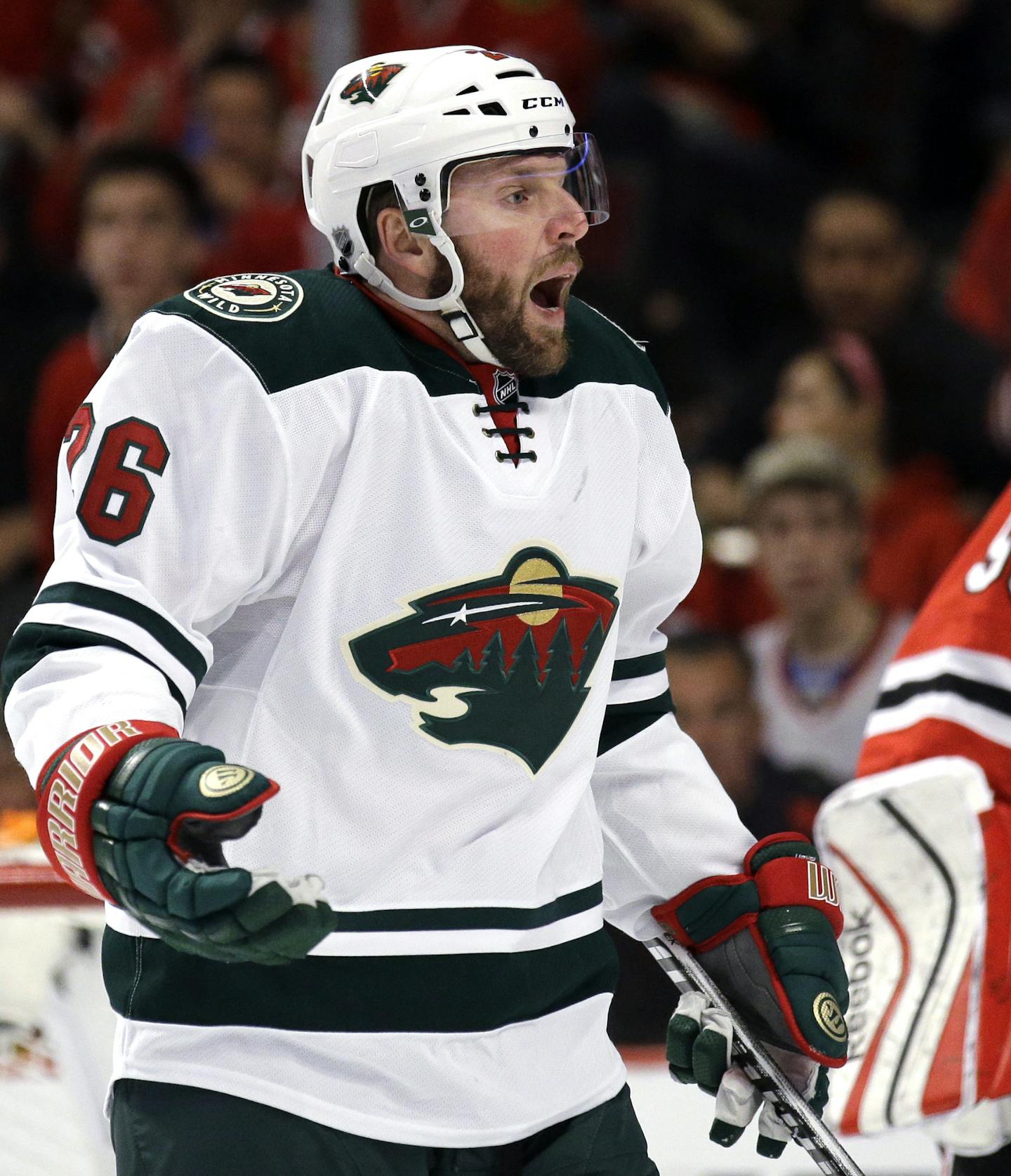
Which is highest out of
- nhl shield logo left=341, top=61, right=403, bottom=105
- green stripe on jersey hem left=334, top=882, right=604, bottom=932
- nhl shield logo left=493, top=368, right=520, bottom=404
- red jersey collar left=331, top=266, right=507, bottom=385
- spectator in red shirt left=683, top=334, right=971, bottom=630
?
nhl shield logo left=341, top=61, right=403, bottom=105

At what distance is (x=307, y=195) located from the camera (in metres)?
1.98

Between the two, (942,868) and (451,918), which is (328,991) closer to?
(451,918)

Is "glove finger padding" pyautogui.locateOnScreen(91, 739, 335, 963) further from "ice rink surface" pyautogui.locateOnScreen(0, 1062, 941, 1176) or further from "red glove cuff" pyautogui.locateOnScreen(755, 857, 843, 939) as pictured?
"ice rink surface" pyautogui.locateOnScreen(0, 1062, 941, 1176)

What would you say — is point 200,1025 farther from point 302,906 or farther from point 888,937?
point 888,937

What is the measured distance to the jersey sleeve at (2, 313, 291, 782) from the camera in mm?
1524

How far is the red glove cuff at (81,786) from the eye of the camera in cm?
143

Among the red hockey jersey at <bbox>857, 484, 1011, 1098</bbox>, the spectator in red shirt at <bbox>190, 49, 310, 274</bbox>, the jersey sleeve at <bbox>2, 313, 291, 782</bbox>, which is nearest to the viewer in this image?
the jersey sleeve at <bbox>2, 313, 291, 782</bbox>

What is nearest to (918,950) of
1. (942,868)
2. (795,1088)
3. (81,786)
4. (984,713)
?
(942,868)

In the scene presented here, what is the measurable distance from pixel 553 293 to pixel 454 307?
118 millimetres

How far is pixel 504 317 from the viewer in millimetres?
1850

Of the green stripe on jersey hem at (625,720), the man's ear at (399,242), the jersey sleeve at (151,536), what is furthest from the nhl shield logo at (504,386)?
the green stripe on jersey hem at (625,720)

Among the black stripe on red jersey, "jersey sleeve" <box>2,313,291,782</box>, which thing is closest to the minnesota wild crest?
"jersey sleeve" <box>2,313,291,782</box>

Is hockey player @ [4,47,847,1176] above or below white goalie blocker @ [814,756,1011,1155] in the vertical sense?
above

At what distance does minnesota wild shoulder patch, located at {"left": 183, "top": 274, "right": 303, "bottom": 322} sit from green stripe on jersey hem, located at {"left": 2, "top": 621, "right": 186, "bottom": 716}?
1.08ft
